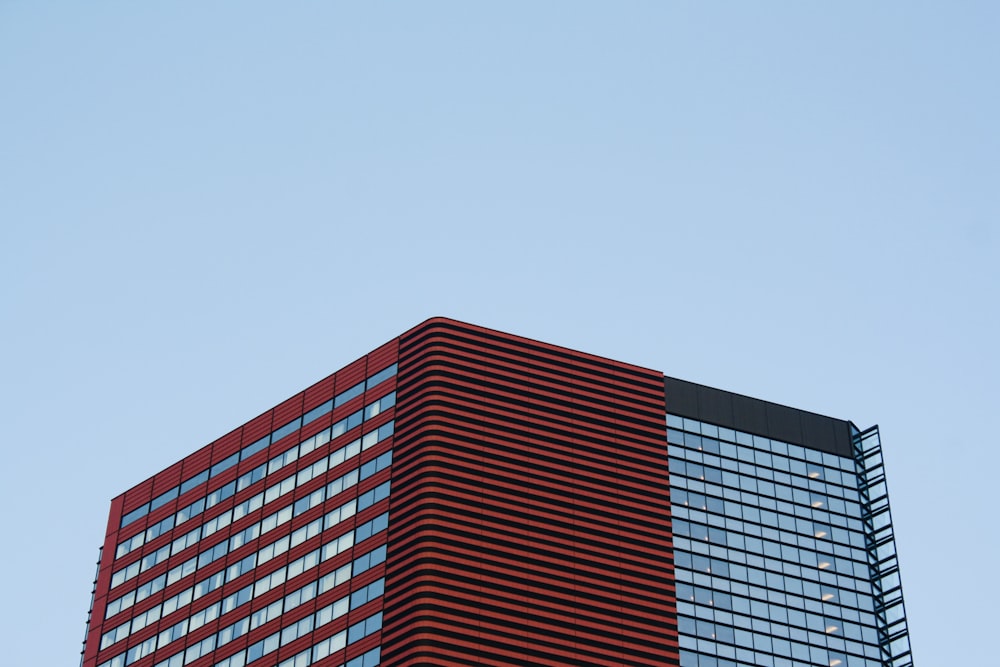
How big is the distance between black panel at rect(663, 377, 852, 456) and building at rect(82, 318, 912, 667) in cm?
22

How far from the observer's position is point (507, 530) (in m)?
135

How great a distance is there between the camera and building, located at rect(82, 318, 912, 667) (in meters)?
133

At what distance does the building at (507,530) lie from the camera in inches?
5236

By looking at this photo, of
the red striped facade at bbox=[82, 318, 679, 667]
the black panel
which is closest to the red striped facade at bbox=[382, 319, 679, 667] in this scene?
the red striped facade at bbox=[82, 318, 679, 667]

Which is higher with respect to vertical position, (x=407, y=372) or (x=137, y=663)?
(x=407, y=372)

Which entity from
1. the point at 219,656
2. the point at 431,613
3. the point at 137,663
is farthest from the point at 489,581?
the point at 137,663

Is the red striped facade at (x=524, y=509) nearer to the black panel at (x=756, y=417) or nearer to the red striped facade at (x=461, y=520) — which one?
the red striped facade at (x=461, y=520)

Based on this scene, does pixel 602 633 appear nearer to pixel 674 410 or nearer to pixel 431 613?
pixel 431 613

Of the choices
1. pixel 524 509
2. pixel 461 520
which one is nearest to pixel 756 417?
pixel 524 509

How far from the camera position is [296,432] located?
15425cm

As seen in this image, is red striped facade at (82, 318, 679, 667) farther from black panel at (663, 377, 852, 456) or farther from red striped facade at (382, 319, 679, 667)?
black panel at (663, 377, 852, 456)

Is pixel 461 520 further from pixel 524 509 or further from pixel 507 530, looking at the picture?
pixel 524 509

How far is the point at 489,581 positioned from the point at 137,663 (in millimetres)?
38824

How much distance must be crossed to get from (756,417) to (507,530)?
3241 cm
